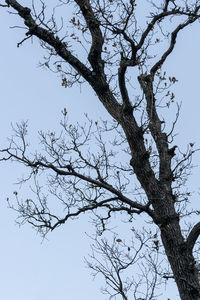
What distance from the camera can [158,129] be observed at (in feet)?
28.9

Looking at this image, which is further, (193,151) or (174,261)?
(193,151)

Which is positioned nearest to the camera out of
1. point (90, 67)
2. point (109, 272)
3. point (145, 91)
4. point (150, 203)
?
point (150, 203)

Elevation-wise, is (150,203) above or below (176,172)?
below

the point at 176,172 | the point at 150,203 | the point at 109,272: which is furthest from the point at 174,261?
the point at 109,272

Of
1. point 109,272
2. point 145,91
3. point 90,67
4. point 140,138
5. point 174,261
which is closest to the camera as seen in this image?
point 174,261

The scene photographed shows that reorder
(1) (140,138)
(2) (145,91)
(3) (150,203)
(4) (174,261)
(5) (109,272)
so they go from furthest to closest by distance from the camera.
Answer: (5) (109,272) < (2) (145,91) < (1) (140,138) < (3) (150,203) < (4) (174,261)

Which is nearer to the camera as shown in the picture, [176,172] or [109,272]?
[176,172]

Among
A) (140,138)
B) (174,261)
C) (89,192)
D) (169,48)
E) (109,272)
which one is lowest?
(174,261)

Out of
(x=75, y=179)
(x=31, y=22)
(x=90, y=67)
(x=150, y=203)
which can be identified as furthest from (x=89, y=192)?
(x=31, y=22)

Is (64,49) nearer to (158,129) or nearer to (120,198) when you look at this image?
(158,129)

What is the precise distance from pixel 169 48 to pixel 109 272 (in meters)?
→ 5.23

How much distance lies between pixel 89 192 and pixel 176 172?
5.64ft

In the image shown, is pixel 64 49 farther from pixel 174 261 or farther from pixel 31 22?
pixel 174 261

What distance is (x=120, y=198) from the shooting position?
305 inches
